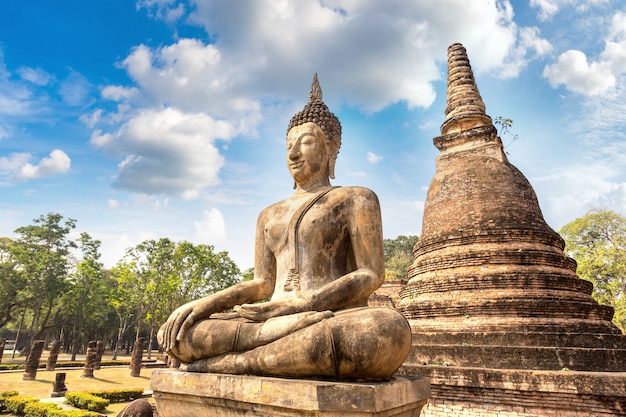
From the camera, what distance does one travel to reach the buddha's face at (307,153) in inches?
184

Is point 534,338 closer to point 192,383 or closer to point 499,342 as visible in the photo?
point 499,342

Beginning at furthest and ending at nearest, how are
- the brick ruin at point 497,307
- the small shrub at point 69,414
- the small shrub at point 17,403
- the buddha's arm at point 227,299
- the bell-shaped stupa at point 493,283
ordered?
the small shrub at point 17,403 → the small shrub at point 69,414 → the bell-shaped stupa at point 493,283 → the brick ruin at point 497,307 → the buddha's arm at point 227,299

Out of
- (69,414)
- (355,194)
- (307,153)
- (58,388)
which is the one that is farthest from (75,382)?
(355,194)

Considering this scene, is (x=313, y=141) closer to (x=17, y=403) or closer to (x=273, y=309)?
(x=273, y=309)

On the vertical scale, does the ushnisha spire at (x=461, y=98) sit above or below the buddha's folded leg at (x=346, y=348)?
above

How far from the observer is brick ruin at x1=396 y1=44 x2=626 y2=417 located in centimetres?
862

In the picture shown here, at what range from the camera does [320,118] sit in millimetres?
4781

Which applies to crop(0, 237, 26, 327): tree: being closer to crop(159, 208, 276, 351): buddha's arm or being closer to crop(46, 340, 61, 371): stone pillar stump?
crop(46, 340, 61, 371): stone pillar stump

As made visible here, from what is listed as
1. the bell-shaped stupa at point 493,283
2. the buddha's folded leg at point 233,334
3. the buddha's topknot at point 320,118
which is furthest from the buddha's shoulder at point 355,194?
the bell-shaped stupa at point 493,283

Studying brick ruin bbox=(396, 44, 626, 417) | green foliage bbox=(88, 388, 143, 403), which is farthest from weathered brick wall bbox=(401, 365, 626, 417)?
green foliage bbox=(88, 388, 143, 403)

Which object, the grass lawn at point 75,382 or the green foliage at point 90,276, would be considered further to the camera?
the green foliage at point 90,276

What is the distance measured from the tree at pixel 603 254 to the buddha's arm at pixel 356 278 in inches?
1141

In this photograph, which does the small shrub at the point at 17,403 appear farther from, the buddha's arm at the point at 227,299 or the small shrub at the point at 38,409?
the buddha's arm at the point at 227,299

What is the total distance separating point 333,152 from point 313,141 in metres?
0.37
